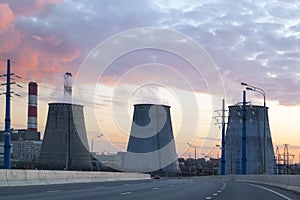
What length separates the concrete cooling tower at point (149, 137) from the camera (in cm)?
8625

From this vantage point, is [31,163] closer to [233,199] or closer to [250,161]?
[250,161]

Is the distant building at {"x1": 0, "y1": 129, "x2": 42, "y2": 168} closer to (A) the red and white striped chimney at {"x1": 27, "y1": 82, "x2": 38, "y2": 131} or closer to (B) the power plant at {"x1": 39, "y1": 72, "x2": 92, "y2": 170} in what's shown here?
(A) the red and white striped chimney at {"x1": 27, "y1": 82, "x2": 38, "y2": 131}

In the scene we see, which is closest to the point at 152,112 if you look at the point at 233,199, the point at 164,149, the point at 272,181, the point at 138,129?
the point at 138,129

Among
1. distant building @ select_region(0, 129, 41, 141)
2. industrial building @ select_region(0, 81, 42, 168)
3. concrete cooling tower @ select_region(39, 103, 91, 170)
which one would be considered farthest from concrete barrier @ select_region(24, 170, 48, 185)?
distant building @ select_region(0, 129, 41, 141)

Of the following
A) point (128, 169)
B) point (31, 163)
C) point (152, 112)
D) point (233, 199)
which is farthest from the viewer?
point (31, 163)

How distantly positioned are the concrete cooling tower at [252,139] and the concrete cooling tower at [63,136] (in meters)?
23.1

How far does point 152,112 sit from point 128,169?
59.2ft

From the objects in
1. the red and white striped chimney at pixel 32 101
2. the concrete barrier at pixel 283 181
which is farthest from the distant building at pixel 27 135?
the concrete barrier at pixel 283 181

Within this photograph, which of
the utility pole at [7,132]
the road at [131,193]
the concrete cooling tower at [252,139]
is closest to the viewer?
the road at [131,193]

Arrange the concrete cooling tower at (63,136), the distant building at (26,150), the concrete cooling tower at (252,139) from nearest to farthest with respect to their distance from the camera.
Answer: the concrete cooling tower at (63,136) → the concrete cooling tower at (252,139) → the distant building at (26,150)

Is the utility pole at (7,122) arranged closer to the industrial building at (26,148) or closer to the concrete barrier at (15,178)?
the concrete barrier at (15,178)

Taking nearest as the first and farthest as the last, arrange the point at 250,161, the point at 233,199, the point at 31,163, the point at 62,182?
the point at 233,199, the point at 62,182, the point at 250,161, the point at 31,163

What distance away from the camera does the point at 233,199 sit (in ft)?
65.8

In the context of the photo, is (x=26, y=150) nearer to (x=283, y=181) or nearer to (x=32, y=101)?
(x=32, y=101)
